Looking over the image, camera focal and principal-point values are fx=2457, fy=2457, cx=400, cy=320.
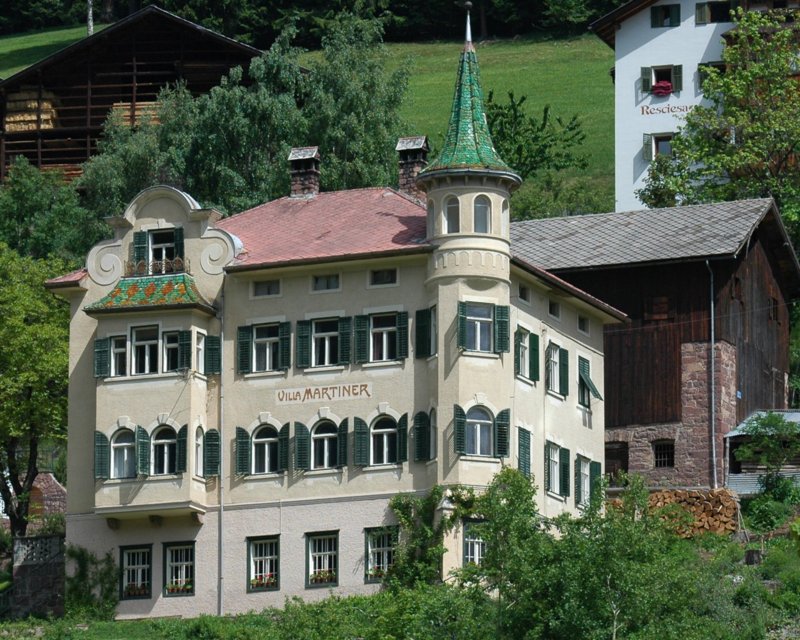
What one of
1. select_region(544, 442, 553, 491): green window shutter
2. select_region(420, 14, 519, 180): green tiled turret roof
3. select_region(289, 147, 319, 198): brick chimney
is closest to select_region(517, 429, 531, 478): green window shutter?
select_region(544, 442, 553, 491): green window shutter

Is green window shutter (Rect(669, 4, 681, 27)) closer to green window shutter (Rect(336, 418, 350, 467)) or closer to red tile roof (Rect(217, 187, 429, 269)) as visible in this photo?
red tile roof (Rect(217, 187, 429, 269))

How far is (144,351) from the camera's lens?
75.2m

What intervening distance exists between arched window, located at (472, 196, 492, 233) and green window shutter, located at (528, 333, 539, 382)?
4.07 metres

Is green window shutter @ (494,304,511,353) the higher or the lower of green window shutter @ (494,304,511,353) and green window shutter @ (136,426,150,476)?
the higher

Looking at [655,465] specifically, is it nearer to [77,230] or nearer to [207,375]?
[207,375]

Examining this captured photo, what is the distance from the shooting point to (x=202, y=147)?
99688 millimetres

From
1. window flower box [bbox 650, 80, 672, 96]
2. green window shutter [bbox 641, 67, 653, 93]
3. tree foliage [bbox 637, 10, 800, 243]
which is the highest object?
green window shutter [bbox 641, 67, 653, 93]

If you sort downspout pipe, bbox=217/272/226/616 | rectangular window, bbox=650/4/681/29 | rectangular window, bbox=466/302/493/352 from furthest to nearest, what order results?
rectangular window, bbox=650/4/681/29 < downspout pipe, bbox=217/272/226/616 < rectangular window, bbox=466/302/493/352

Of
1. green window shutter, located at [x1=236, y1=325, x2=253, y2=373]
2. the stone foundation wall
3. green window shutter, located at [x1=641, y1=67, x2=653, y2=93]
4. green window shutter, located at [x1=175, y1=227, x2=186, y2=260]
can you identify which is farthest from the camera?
green window shutter, located at [x1=641, y1=67, x2=653, y2=93]

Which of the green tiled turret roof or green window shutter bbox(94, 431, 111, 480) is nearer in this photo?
the green tiled turret roof

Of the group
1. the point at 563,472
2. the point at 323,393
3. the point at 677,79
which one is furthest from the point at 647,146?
the point at 323,393

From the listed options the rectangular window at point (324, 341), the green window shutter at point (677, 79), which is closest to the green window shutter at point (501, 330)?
the rectangular window at point (324, 341)

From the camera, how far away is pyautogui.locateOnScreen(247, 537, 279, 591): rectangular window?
7275 centimetres

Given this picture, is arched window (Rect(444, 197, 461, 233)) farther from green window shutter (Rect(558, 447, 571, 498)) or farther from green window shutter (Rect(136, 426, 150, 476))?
green window shutter (Rect(136, 426, 150, 476))
